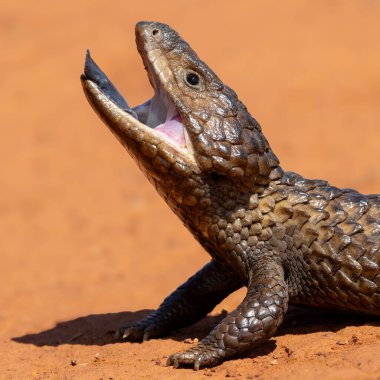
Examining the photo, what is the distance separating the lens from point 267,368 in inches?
205

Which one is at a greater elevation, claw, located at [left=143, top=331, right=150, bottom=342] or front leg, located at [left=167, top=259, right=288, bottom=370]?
claw, located at [left=143, top=331, right=150, bottom=342]

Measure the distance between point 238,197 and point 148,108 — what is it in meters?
0.85

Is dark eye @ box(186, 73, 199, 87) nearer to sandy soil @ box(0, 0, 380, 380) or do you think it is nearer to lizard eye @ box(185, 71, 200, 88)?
lizard eye @ box(185, 71, 200, 88)

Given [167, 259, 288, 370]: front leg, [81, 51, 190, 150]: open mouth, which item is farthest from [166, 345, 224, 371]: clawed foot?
[81, 51, 190, 150]: open mouth

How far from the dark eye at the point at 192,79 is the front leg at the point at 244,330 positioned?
1.37 metres

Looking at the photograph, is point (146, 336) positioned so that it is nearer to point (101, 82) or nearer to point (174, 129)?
point (174, 129)

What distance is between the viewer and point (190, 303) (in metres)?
6.70

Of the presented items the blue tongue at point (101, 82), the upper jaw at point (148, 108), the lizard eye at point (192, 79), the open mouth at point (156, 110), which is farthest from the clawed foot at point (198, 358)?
the lizard eye at point (192, 79)

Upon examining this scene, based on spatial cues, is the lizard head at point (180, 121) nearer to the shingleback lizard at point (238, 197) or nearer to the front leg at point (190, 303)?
the shingleback lizard at point (238, 197)

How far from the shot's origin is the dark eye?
594 centimetres

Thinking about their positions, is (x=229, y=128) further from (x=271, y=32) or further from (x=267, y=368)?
(x=271, y=32)

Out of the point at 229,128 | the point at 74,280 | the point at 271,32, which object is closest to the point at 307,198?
the point at 229,128

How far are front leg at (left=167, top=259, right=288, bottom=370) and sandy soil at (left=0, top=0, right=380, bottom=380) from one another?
97 mm

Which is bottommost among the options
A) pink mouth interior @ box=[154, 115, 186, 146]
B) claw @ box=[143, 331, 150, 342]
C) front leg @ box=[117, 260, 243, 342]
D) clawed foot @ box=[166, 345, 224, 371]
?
clawed foot @ box=[166, 345, 224, 371]
